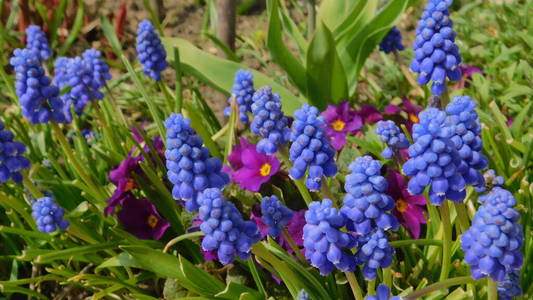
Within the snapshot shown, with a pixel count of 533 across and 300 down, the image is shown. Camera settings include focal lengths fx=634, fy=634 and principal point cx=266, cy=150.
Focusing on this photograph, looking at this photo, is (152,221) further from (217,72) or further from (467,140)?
(467,140)

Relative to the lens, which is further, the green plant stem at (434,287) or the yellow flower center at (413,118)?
the yellow flower center at (413,118)

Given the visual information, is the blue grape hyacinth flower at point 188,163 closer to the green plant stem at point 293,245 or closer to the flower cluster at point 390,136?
the green plant stem at point 293,245

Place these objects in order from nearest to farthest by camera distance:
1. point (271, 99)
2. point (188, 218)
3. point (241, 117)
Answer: point (271, 99), point (188, 218), point (241, 117)

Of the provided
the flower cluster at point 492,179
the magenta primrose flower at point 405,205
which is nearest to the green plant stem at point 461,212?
the flower cluster at point 492,179

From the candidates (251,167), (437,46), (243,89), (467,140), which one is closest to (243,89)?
(243,89)

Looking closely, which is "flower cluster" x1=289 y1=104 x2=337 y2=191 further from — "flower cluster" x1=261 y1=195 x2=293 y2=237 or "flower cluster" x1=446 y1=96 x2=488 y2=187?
"flower cluster" x1=446 y1=96 x2=488 y2=187

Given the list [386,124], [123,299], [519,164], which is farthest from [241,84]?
[519,164]

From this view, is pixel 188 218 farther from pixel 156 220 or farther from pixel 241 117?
pixel 241 117
